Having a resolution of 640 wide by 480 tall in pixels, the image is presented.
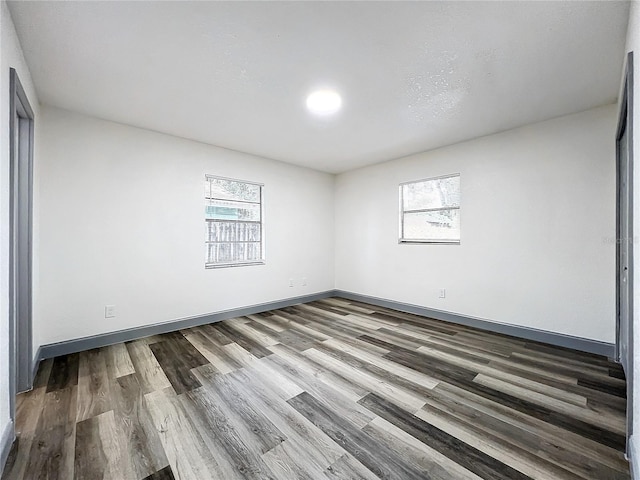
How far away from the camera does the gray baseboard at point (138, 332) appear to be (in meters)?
2.70

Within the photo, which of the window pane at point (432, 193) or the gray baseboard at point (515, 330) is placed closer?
the gray baseboard at point (515, 330)

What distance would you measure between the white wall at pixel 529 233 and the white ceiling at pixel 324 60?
0.38 metres

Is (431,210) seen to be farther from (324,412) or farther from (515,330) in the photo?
(324,412)

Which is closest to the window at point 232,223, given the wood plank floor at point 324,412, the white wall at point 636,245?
the wood plank floor at point 324,412

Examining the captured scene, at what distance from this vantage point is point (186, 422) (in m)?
1.73

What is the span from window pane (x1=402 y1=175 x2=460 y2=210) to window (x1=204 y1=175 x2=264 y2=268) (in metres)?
2.43

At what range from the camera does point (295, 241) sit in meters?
4.85

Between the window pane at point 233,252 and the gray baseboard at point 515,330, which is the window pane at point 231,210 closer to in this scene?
the window pane at point 233,252

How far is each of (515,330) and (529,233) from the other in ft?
3.85

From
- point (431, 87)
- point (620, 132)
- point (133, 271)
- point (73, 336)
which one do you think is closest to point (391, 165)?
point (431, 87)

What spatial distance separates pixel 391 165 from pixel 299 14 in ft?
10.7

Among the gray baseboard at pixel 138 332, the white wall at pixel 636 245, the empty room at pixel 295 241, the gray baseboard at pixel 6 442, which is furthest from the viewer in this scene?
the gray baseboard at pixel 138 332

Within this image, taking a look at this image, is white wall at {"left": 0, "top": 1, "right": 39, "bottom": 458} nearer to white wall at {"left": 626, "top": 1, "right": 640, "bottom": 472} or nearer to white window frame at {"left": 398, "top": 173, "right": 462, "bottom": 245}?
white wall at {"left": 626, "top": 1, "right": 640, "bottom": 472}

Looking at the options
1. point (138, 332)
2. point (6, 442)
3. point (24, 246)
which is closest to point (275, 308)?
point (138, 332)
